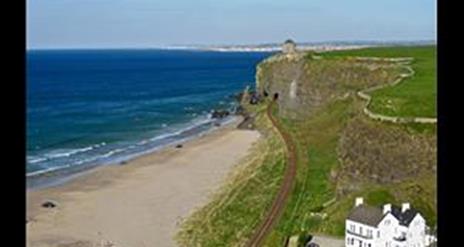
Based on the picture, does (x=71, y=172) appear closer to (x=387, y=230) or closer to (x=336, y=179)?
(x=336, y=179)

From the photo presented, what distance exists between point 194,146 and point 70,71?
75774 mm

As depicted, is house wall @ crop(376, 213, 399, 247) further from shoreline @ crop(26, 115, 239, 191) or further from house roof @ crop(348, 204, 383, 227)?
shoreline @ crop(26, 115, 239, 191)

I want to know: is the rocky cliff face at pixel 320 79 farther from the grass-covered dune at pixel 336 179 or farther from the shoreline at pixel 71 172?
the grass-covered dune at pixel 336 179

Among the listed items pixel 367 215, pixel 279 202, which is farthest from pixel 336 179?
pixel 367 215

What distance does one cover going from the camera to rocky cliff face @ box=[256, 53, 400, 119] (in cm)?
3687

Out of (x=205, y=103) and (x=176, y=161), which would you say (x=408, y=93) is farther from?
(x=205, y=103)

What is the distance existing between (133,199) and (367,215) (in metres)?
12.9

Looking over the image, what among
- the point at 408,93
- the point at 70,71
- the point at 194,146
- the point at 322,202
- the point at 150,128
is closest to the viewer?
the point at 322,202

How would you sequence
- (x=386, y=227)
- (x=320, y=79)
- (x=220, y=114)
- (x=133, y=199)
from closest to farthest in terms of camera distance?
(x=386, y=227) < (x=133, y=199) < (x=320, y=79) < (x=220, y=114)

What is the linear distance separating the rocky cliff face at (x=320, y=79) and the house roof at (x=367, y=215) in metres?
20.4

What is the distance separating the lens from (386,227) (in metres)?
13.3
